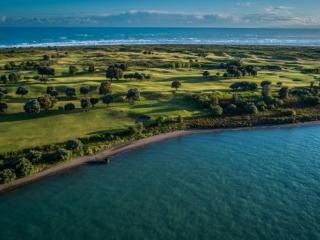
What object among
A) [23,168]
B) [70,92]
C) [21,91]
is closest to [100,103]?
[70,92]

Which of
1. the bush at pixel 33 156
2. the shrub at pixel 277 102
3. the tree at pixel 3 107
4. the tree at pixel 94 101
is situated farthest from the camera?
the shrub at pixel 277 102

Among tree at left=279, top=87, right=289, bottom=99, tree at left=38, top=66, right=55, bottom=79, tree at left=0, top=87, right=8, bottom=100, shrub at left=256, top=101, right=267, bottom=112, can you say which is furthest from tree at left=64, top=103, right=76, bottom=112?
tree at left=279, top=87, right=289, bottom=99

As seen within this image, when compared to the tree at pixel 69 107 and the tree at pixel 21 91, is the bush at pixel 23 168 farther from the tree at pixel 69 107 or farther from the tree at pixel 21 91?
the tree at pixel 21 91

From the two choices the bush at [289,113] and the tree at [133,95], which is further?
→ the tree at [133,95]

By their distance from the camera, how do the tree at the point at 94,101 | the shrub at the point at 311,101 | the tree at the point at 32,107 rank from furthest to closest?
the shrub at the point at 311,101, the tree at the point at 94,101, the tree at the point at 32,107

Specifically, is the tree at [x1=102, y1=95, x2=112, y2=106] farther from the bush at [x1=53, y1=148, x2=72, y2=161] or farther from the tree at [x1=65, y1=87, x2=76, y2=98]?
the bush at [x1=53, y1=148, x2=72, y2=161]

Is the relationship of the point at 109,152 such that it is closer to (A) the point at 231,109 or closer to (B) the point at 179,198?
(B) the point at 179,198

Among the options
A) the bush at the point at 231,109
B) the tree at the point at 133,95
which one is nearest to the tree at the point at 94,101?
the tree at the point at 133,95
